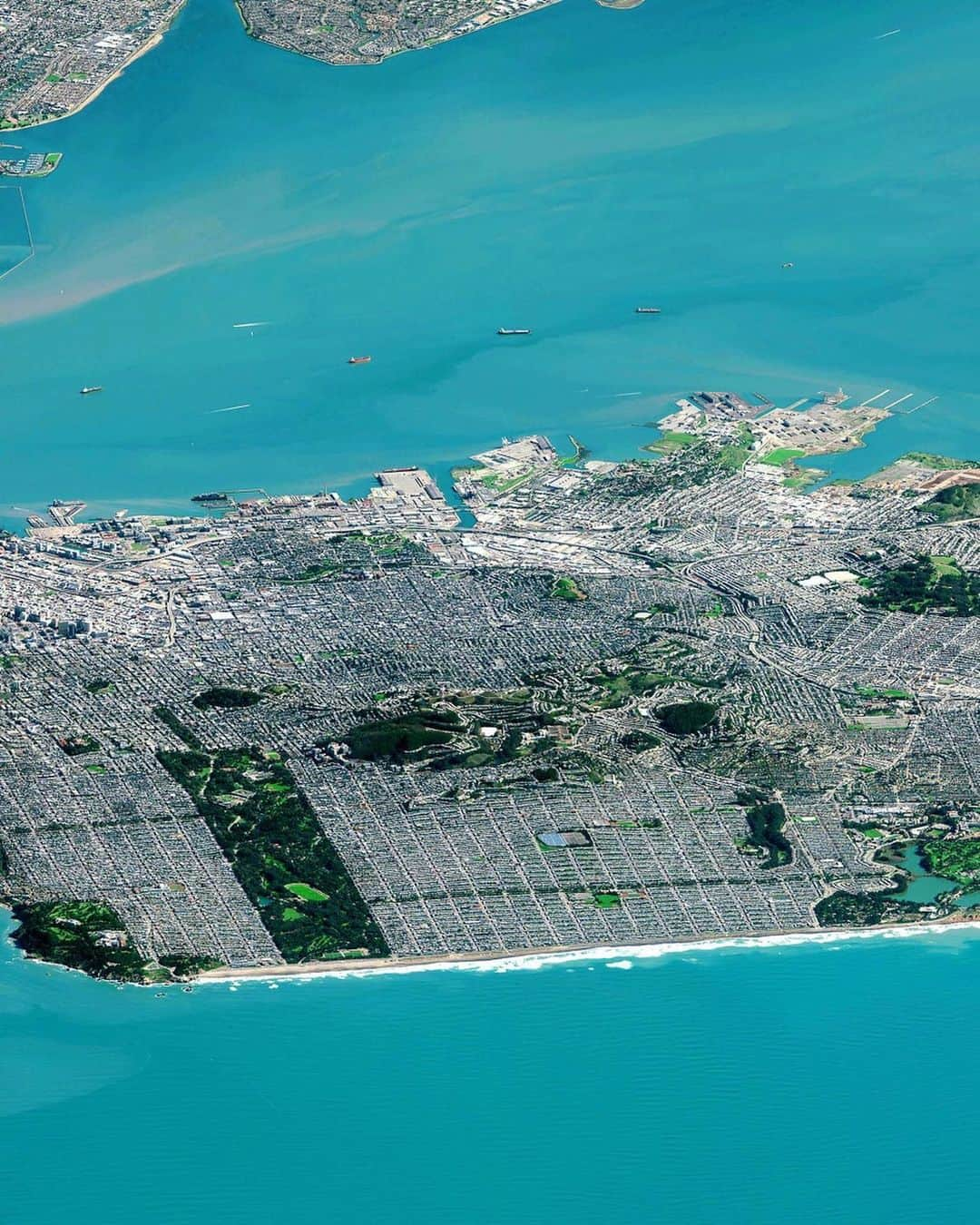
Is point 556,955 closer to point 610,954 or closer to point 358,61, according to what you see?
point 610,954

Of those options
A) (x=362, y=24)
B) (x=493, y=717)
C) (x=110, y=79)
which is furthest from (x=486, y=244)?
(x=493, y=717)

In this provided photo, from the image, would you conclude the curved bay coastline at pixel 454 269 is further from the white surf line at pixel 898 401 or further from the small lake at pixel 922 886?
the small lake at pixel 922 886

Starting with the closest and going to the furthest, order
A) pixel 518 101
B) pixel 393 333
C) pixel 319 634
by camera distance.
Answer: pixel 319 634 < pixel 393 333 < pixel 518 101

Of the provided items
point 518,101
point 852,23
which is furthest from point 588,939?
point 852,23

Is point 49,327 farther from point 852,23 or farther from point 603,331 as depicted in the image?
point 852,23

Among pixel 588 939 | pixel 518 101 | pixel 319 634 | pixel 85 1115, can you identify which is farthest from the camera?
pixel 518 101

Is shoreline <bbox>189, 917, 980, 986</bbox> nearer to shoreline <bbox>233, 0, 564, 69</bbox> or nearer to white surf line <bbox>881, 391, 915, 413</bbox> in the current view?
white surf line <bbox>881, 391, 915, 413</bbox>
